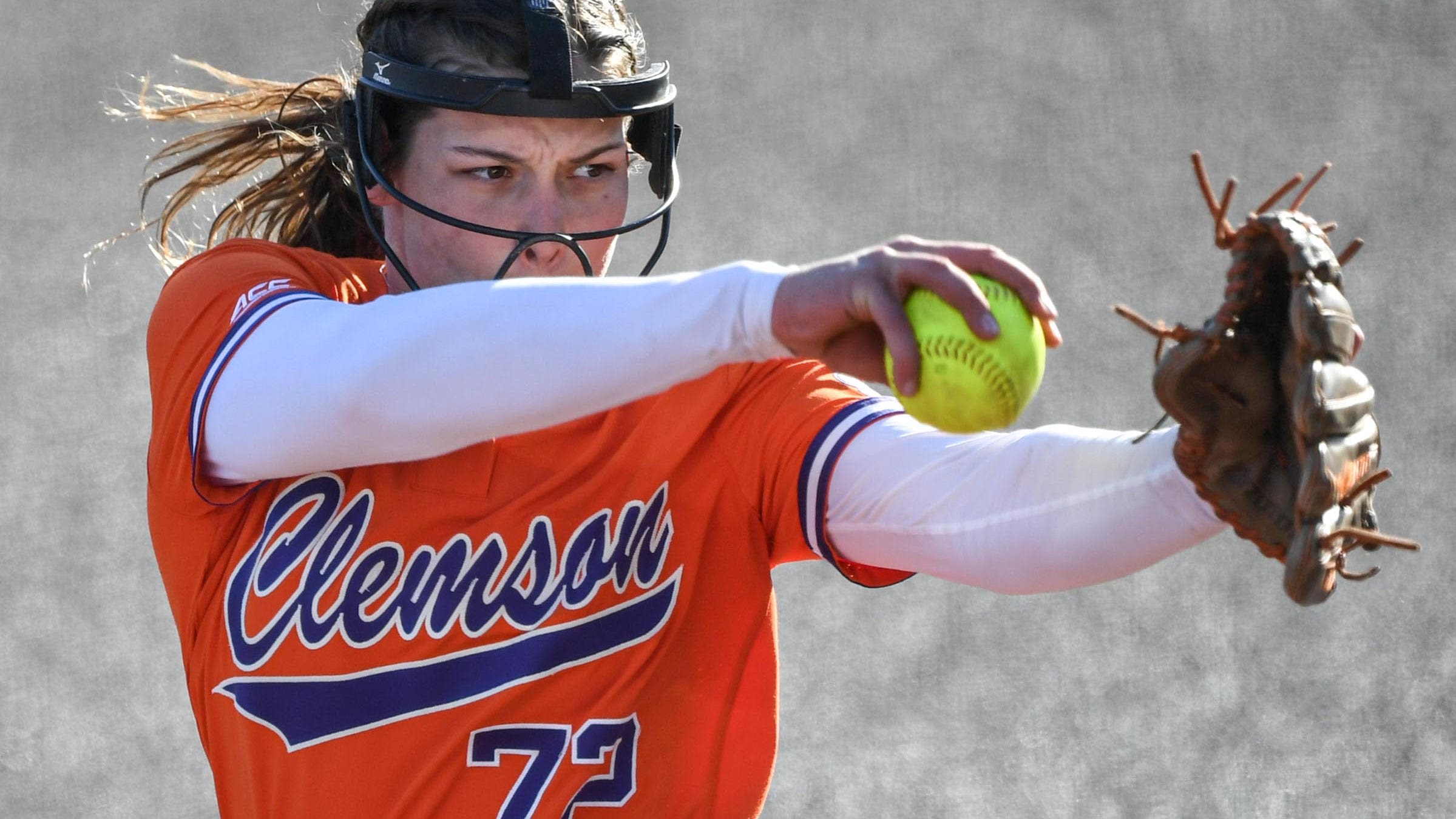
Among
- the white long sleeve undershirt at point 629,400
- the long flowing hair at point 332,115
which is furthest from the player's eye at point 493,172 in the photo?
the white long sleeve undershirt at point 629,400

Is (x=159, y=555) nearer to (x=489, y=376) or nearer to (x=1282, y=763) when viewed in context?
(x=489, y=376)

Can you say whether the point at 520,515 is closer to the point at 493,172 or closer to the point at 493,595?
the point at 493,595

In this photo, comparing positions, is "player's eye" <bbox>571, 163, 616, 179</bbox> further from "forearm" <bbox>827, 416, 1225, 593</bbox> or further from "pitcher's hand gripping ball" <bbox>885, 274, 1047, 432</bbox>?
"pitcher's hand gripping ball" <bbox>885, 274, 1047, 432</bbox>

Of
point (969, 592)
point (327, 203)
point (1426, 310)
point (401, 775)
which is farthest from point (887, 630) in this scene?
point (401, 775)

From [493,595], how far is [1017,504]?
0.51m

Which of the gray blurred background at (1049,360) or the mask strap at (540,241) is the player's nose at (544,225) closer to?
the mask strap at (540,241)

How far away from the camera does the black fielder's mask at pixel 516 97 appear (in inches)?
64.1

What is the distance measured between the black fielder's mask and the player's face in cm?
2

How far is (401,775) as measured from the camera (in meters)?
1.50

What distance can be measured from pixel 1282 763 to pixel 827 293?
2.78 metres

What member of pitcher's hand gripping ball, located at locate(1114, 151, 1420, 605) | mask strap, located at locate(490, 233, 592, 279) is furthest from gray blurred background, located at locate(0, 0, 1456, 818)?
pitcher's hand gripping ball, located at locate(1114, 151, 1420, 605)

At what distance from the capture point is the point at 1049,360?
4191mm

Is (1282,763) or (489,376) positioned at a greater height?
(489,376)

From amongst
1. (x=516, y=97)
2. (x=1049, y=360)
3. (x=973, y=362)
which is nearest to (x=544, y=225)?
(x=516, y=97)
